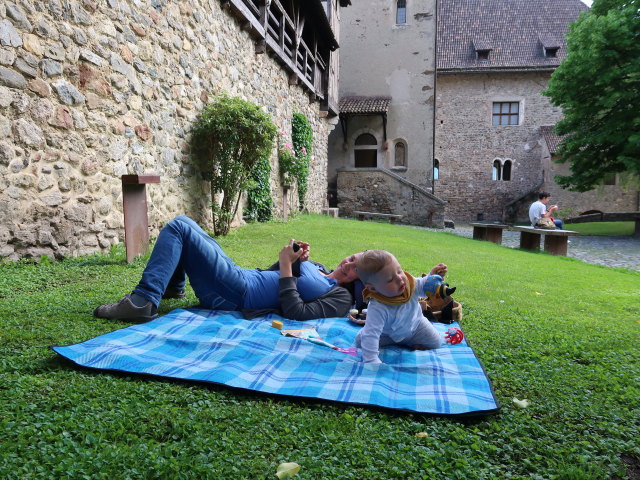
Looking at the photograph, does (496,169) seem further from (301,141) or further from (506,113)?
(301,141)

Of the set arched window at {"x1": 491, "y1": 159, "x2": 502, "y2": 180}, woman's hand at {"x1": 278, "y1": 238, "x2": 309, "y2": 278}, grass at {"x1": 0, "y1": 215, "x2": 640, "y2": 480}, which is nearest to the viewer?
grass at {"x1": 0, "y1": 215, "x2": 640, "y2": 480}

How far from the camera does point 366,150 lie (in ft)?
75.4

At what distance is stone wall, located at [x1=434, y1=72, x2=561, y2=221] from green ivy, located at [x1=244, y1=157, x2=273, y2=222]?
17.2 m

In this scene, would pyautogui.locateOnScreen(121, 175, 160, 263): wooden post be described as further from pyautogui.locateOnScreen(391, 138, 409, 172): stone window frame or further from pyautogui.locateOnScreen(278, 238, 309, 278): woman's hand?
pyautogui.locateOnScreen(391, 138, 409, 172): stone window frame

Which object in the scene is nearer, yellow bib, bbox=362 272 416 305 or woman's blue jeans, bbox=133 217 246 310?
yellow bib, bbox=362 272 416 305

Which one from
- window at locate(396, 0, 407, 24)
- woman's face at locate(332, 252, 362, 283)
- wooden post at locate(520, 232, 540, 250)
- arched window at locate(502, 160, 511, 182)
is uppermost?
window at locate(396, 0, 407, 24)

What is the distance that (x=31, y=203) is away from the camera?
13.4 feet

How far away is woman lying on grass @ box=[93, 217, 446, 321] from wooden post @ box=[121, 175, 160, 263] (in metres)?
1.62

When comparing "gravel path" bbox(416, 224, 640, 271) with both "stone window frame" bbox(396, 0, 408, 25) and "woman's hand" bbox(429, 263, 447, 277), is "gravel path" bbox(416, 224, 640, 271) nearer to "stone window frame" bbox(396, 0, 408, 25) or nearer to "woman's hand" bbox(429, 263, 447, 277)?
"woman's hand" bbox(429, 263, 447, 277)

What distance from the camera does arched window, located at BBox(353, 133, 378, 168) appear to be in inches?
873

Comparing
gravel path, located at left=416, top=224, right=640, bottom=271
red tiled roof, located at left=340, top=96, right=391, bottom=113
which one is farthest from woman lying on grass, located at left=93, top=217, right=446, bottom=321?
red tiled roof, located at left=340, top=96, right=391, bottom=113

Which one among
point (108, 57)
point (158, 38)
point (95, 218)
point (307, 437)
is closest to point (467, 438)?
point (307, 437)

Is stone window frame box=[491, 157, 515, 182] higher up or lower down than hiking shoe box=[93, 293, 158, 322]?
higher up

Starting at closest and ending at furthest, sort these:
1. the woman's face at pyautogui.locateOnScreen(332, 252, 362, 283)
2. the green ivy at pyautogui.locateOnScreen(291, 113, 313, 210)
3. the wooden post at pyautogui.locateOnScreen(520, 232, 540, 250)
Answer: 1. the woman's face at pyautogui.locateOnScreen(332, 252, 362, 283)
2. the wooden post at pyautogui.locateOnScreen(520, 232, 540, 250)
3. the green ivy at pyautogui.locateOnScreen(291, 113, 313, 210)
